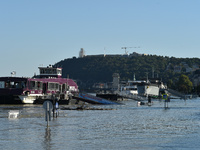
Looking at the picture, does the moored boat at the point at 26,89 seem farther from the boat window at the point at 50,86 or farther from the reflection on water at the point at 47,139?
the reflection on water at the point at 47,139

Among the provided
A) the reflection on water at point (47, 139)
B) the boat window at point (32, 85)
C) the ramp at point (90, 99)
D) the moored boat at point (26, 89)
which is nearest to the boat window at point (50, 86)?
the moored boat at point (26, 89)

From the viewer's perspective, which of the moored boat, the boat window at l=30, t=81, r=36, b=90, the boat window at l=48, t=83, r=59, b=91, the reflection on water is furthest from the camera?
the boat window at l=48, t=83, r=59, b=91

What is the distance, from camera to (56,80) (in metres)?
Answer: 111

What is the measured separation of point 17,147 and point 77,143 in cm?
394

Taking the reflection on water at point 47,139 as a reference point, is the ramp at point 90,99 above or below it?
above

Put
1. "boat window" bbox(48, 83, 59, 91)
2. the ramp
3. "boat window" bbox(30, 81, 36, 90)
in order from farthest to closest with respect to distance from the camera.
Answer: "boat window" bbox(48, 83, 59, 91)
the ramp
"boat window" bbox(30, 81, 36, 90)

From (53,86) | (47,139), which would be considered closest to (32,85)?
(53,86)

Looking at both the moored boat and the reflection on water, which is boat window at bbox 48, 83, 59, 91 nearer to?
the moored boat

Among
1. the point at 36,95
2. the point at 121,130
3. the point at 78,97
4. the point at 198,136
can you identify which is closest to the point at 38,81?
the point at 36,95

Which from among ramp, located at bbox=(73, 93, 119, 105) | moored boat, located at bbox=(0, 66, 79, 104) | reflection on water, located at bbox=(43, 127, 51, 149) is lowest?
reflection on water, located at bbox=(43, 127, 51, 149)

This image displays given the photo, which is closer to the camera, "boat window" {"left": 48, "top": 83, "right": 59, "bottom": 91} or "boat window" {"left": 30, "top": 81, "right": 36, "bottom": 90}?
"boat window" {"left": 30, "top": 81, "right": 36, "bottom": 90}

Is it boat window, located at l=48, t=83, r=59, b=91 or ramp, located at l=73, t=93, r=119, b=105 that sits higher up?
boat window, located at l=48, t=83, r=59, b=91

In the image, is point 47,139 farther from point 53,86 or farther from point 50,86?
point 53,86

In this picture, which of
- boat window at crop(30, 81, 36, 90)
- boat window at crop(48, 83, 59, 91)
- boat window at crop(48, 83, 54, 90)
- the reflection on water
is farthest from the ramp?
the reflection on water
